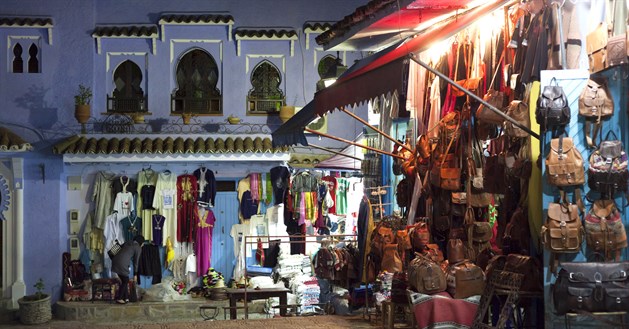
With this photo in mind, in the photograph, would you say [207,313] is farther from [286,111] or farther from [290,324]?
[290,324]

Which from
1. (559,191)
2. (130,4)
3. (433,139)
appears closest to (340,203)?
(130,4)

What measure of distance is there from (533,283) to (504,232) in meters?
1.00

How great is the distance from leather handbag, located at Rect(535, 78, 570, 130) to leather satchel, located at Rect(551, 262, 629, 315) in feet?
4.04

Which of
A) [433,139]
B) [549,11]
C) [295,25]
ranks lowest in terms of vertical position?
[433,139]

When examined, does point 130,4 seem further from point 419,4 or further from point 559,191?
point 559,191

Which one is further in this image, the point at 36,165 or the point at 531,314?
the point at 36,165

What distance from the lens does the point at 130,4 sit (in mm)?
21578

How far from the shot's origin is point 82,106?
2050cm

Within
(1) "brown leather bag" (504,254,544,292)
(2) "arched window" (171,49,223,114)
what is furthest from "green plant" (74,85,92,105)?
(1) "brown leather bag" (504,254,544,292)

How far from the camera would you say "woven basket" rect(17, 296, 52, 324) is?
1906cm

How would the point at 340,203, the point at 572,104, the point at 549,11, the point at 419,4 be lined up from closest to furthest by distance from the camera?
the point at 572,104 → the point at 549,11 → the point at 419,4 → the point at 340,203

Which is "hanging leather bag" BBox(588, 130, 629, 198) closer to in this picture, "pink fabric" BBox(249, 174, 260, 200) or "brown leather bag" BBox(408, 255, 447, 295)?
"brown leather bag" BBox(408, 255, 447, 295)

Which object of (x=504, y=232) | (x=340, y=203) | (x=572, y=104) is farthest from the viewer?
(x=340, y=203)

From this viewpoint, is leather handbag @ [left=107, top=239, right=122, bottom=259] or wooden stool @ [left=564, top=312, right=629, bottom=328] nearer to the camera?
wooden stool @ [left=564, top=312, right=629, bottom=328]
